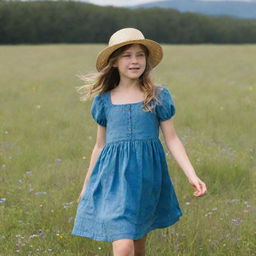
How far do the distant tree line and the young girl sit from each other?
1514 inches

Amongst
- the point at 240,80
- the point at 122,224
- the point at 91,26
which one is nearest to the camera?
the point at 122,224

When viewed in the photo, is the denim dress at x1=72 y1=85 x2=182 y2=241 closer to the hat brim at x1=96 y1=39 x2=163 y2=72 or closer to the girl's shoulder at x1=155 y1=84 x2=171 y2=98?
the girl's shoulder at x1=155 y1=84 x2=171 y2=98

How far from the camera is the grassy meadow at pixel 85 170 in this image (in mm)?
4543

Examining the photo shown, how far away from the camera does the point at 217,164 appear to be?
21.1 ft

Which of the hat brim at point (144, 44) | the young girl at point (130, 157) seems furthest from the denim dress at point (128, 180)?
the hat brim at point (144, 44)

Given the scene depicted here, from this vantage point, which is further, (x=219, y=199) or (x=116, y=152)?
(x=219, y=199)

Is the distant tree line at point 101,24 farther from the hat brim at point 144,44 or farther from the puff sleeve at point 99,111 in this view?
the puff sleeve at point 99,111

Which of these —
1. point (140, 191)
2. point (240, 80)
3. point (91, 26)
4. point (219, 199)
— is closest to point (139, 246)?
point (140, 191)

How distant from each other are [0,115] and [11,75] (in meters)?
7.54

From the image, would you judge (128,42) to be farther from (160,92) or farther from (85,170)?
(85,170)

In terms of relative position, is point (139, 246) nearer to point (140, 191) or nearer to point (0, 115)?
point (140, 191)

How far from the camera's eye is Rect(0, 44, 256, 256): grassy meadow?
4543 millimetres

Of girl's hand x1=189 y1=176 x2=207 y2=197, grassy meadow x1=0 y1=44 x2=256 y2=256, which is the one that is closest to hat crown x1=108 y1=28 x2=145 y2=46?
girl's hand x1=189 y1=176 x2=207 y2=197

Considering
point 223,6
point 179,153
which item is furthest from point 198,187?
point 223,6
